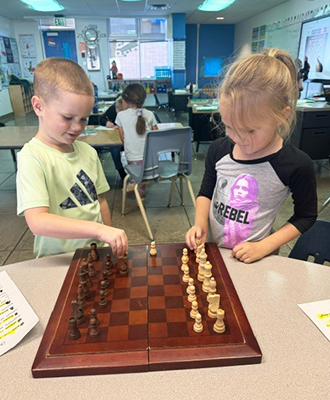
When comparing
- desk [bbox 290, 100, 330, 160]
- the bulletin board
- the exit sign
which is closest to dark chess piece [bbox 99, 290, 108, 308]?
desk [bbox 290, 100, 330, 160]

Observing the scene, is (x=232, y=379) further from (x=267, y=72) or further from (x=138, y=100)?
(x=138, y=100)

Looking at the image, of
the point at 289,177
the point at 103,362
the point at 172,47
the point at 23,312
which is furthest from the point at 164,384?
the point at 172,47

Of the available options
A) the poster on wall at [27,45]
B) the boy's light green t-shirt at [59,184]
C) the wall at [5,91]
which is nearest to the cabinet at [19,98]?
the wall at [5,91]

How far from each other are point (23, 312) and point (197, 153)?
15.9 feet

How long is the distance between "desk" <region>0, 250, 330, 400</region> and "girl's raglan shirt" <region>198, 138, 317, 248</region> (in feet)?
1.11

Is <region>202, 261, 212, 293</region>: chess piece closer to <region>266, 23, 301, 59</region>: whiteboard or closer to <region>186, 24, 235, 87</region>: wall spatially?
<region>266, 23, 301, 59</region>: whiteboard

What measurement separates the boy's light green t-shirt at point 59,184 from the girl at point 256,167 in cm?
42

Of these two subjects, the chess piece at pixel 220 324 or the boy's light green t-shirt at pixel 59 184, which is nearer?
the chess piece at pixel 220 324

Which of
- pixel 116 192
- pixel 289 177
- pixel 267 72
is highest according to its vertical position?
pixel 267 72

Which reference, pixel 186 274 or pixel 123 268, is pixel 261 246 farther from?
pixel 123 268

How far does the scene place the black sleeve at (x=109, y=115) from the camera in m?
4.17

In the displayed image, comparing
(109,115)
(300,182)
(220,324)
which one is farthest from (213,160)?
(109,115)

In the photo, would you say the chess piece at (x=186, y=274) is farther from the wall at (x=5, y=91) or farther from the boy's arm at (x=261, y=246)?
the wall at (x=5, y=91)

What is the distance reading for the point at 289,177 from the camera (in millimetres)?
1080
